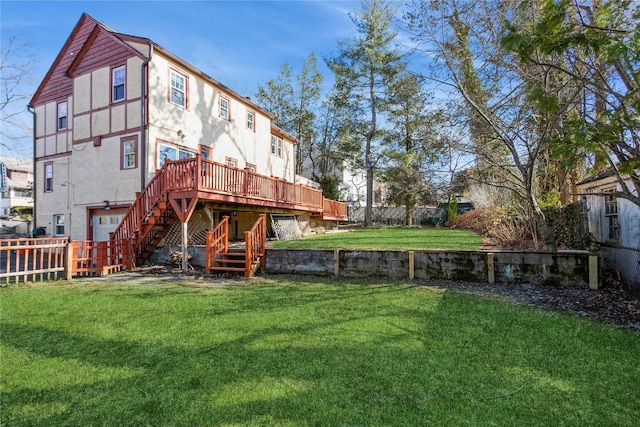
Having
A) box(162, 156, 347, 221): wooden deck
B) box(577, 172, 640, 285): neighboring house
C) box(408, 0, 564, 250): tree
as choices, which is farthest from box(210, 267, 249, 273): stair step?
box(577, 172, 640, 285): neighboring house

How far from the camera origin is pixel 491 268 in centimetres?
733

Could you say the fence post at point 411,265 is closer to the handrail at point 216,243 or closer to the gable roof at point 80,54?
the handrail at point 216,243

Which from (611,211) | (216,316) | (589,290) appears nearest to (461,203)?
(611,211)

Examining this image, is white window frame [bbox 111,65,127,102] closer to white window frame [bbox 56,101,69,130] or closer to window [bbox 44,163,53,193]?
white window frame [bbox 56,101,69,130]

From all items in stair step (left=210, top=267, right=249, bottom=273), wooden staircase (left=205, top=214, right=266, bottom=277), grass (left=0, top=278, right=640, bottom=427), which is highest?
wooden staircase (left=205, top=214, right=266, bottom=277)

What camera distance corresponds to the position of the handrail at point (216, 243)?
9266 mm

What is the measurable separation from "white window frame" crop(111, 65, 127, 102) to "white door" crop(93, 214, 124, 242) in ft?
14.2

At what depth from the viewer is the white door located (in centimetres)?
1293

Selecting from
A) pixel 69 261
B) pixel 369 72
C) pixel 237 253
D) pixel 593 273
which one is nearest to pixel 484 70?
pixel 593 273

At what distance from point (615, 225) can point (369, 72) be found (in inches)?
Answer: 786

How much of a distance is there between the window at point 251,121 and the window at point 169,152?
436cm

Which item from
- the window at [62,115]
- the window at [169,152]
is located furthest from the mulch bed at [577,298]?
the window at [62,115]

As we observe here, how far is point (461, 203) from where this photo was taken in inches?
1166

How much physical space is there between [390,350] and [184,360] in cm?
213
